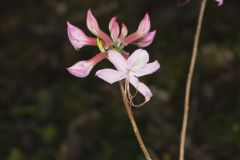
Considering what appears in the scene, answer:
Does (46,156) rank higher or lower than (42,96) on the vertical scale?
lower

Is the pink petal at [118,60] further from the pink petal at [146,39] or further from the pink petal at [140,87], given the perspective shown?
the pink petal at [146,39]

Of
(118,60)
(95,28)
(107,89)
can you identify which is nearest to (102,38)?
(95,28)

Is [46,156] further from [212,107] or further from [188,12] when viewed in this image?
[188,12]

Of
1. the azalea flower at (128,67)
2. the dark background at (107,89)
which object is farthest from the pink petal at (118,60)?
the dark background at (107,89)

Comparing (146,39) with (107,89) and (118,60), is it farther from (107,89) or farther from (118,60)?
(107,89)

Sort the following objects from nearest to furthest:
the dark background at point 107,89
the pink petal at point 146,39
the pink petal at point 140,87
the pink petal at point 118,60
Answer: the pink petal at point 118,60 < the pink petal at point 140,87 < the pink petal at point 146,39 < the dark background at point 107,89

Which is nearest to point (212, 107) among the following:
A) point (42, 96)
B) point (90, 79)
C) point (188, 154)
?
point (188, 154)

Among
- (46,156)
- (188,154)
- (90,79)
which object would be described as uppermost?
(90,79)
